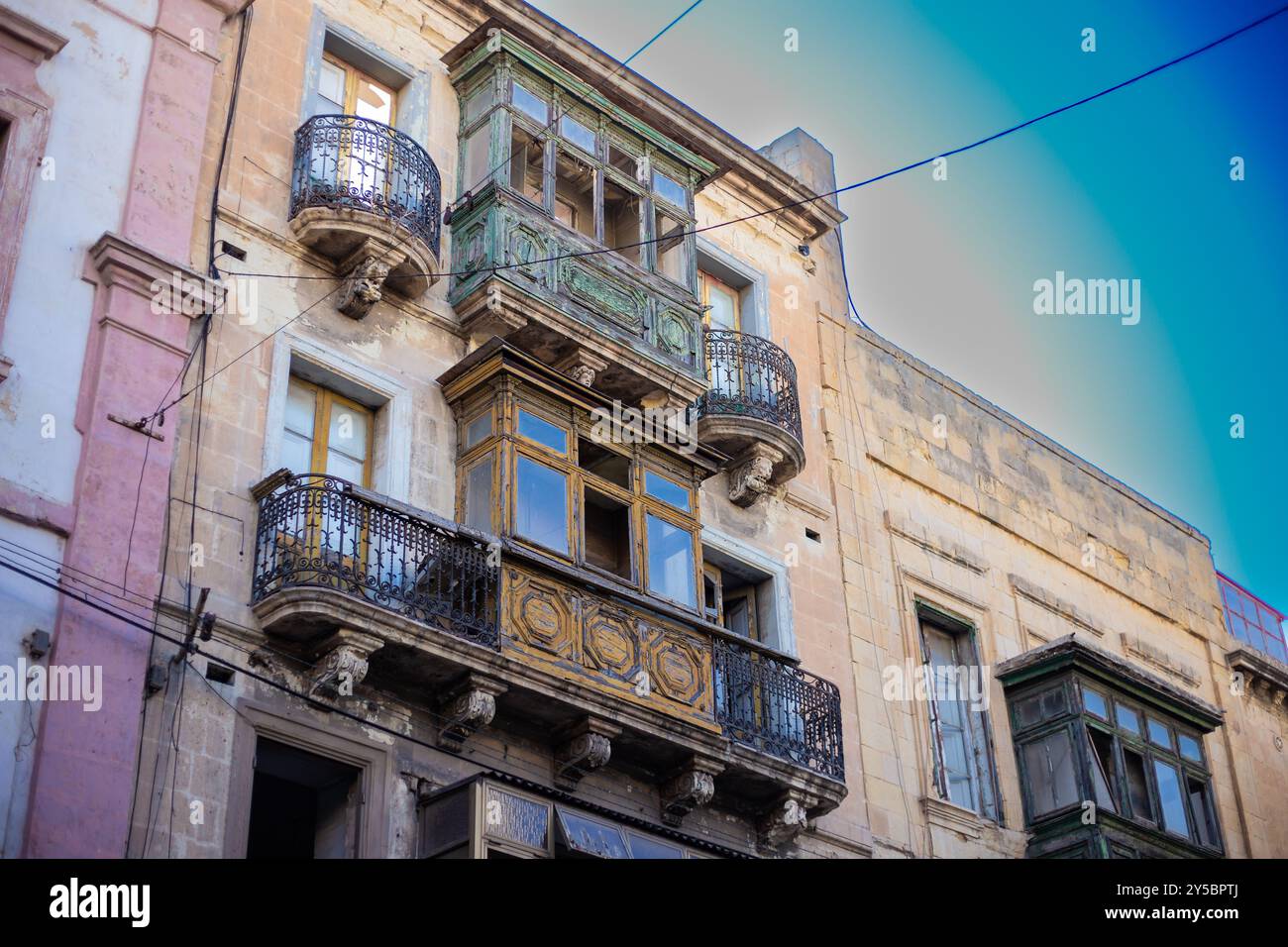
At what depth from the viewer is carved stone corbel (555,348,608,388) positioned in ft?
62.0

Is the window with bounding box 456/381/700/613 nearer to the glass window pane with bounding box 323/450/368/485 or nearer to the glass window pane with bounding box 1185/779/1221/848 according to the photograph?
the glass window pane with bounding box 323/450/368/485

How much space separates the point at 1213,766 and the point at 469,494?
1266 cm

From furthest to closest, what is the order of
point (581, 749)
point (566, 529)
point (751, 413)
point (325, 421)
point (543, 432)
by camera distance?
1. point (751, 413)
2. point (543, 432)
3. point (566, 529)
4. point (325, 421)
5. point (581, 749)

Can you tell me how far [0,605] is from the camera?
13.8 meters

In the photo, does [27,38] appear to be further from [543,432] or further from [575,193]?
[575,193]

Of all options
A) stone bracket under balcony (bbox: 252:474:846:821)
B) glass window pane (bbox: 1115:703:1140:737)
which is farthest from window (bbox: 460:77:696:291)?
glass window pane (bbox: 1115:703:1140:737)

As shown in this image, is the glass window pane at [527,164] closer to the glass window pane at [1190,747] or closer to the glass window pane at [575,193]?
the glass window pane at [575,193]

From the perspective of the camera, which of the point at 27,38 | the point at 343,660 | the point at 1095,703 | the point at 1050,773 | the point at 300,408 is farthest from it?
the point at 1095,703

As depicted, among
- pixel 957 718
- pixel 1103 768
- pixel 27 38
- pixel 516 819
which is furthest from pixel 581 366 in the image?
pixel 1103 768

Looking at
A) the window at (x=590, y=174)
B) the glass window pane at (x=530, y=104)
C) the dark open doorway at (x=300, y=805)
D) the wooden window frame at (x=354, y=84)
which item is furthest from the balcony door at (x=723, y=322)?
the dark open doorway at (x=300, y=805)

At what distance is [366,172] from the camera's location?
1819 centimetres

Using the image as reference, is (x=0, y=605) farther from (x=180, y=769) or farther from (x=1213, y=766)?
(x=1213, y=766)

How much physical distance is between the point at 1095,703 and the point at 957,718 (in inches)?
61.2
